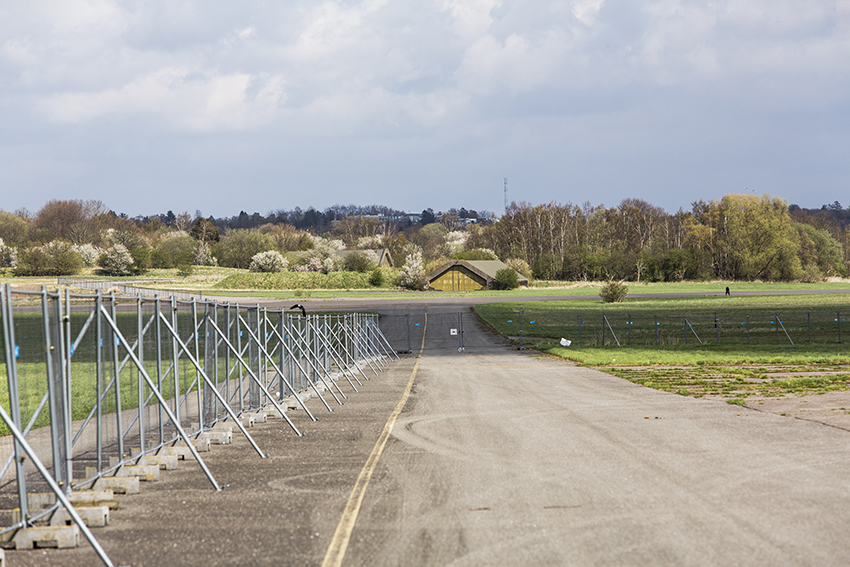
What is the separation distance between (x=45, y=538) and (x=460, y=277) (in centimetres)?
10148

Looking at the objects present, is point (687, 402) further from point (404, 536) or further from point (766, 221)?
point (766, 221)

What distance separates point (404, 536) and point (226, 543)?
1847mm

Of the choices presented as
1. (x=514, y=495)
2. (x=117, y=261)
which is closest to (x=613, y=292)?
(x=514, y=495)

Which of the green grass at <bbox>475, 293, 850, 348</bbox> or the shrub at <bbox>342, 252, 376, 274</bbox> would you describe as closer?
the green grass at <bbox>475, 293, 850, 348</bbox>

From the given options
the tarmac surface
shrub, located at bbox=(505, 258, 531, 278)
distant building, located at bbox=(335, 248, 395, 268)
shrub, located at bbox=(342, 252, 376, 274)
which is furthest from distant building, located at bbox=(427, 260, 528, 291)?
the tarmac surface

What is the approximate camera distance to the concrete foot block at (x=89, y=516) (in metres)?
7.97

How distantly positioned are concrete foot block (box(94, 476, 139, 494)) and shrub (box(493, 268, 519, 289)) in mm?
96877

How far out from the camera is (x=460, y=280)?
4262 inches

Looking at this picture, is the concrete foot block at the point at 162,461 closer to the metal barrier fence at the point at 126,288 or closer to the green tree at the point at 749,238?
the metal barrier fence at the point at 126,288

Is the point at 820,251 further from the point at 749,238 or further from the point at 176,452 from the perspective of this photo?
the point at 176,452

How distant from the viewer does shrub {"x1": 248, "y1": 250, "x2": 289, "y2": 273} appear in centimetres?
11900

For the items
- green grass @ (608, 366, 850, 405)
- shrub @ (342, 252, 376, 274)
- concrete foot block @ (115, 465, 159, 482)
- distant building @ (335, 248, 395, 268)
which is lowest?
Answer: green grass @ (608, 366, 850, 405)

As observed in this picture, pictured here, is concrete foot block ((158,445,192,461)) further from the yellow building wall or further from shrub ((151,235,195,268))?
shrub ((151,235,195,268))

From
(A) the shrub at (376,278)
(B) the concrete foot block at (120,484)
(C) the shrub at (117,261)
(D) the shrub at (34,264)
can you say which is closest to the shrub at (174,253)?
(C) the shrub at (117,261)
